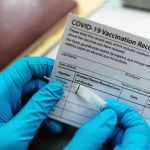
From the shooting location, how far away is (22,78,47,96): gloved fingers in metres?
0.60

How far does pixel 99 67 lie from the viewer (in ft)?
1.71

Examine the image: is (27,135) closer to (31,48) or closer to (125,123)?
(125,123)

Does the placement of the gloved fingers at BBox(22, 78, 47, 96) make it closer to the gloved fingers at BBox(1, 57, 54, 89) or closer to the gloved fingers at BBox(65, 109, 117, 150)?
the gloved fingers at BBox(1, 57, 54, 89)

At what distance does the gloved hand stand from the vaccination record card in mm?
23

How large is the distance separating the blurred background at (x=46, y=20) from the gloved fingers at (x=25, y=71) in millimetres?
222

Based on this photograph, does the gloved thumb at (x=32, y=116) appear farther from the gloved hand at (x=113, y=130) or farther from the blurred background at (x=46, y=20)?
→ the blurred background at (x=46, y=20)

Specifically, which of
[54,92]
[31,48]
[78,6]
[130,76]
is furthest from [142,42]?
[78,6]

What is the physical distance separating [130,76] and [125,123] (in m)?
0.08

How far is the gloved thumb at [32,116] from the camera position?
20.4 inches

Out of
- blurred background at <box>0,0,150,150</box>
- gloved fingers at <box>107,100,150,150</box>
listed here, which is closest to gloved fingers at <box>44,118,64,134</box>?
gloved fingers at <box>107,100,150,150</box>

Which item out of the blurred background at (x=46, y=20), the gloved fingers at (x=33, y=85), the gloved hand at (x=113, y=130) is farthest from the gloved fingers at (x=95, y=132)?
the blurred background at (x=46, y=20)

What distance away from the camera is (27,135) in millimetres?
528

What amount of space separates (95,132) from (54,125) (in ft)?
0.35

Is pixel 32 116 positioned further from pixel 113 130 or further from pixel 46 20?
pixel 46 20
